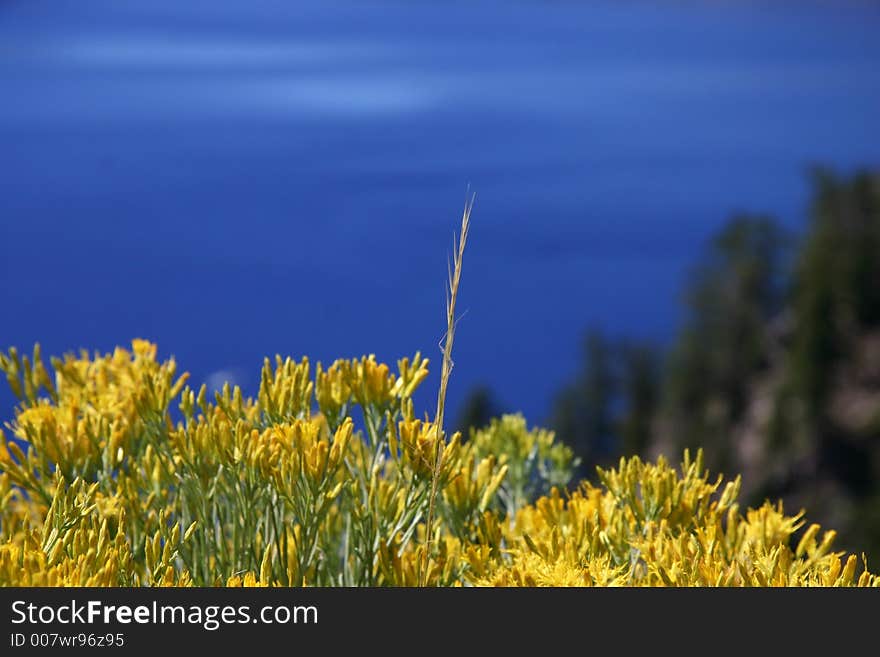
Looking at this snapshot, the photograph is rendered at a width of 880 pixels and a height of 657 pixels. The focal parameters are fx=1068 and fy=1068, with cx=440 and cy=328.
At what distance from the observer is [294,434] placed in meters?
2.92

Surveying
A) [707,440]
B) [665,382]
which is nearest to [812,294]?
[707,440]

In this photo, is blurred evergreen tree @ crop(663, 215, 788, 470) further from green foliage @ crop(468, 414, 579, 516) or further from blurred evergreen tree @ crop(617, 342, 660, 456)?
green foliage @ crop(468, 414, 579, 516)

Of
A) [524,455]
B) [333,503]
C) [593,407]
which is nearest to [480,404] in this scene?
[593,407]

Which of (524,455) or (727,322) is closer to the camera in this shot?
(524,455)

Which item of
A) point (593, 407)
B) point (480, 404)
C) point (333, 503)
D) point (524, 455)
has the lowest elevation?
point (333, 503)

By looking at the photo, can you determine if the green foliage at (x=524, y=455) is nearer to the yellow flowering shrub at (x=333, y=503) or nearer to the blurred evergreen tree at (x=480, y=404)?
the yellow flowering shrub at (x=333, y=503)

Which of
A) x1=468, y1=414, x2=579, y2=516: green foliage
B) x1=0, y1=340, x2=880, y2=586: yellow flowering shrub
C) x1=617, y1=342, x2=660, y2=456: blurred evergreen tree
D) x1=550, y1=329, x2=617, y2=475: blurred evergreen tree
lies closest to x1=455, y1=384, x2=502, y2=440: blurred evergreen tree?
x1=617, y1=342, x2=660, y2=456: blurred evergreen tree

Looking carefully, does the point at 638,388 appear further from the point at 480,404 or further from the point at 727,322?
the point at 480,404

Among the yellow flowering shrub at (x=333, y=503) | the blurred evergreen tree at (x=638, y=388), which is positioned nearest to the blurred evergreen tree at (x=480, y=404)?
the blurred evergreen tree at (x=638, y=388)

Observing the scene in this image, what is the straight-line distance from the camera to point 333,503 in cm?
327

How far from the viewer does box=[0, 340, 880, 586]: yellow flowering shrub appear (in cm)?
283

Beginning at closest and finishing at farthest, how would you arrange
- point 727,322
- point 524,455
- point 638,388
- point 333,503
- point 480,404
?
1. point 333,503
2. point 524,455
3. point 480,404
4. point 727,322
5. point 638,388

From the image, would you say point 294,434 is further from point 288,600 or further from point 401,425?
point 288,600

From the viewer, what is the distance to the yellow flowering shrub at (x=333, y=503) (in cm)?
283
